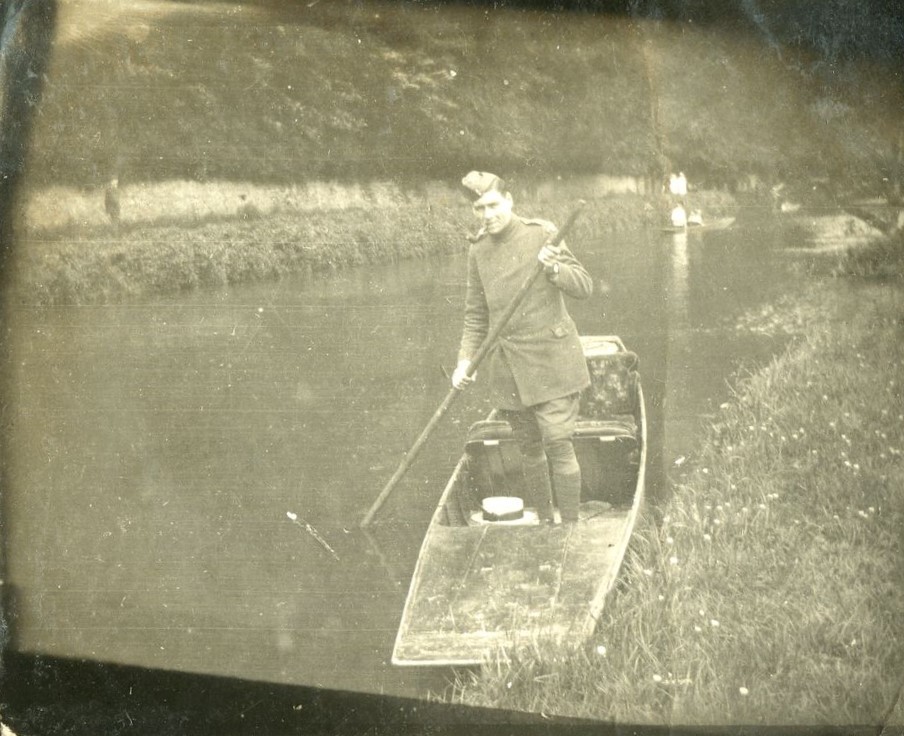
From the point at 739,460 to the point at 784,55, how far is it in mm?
1292

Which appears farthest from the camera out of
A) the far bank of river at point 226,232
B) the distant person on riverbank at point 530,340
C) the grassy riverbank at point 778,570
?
the far bank of river at point 226,232

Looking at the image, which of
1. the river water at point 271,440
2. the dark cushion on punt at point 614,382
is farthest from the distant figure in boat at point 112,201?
the dark cushion on punt at point 614,382

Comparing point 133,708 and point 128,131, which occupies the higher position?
point 128,131

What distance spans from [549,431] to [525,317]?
36 cm

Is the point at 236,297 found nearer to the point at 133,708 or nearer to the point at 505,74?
the point at 505,74

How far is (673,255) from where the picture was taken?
257cm

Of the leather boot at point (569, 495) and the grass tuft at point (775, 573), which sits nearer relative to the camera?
the grass tuft at point (775, 573)

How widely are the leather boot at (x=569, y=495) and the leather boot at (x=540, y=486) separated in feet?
0.11

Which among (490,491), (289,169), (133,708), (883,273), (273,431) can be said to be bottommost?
(133,708)

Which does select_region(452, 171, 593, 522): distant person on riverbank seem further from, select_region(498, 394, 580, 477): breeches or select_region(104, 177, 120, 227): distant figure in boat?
select_region(104, 177, 120, 227): distant figure in boat

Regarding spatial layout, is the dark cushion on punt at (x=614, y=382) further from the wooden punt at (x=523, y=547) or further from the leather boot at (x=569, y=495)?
the leather boot at (x=569, y=495)

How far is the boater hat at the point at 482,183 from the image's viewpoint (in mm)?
2557

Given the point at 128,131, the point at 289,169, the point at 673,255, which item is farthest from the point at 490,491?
the point at 128,131

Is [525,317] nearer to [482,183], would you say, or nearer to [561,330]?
[561,330]
